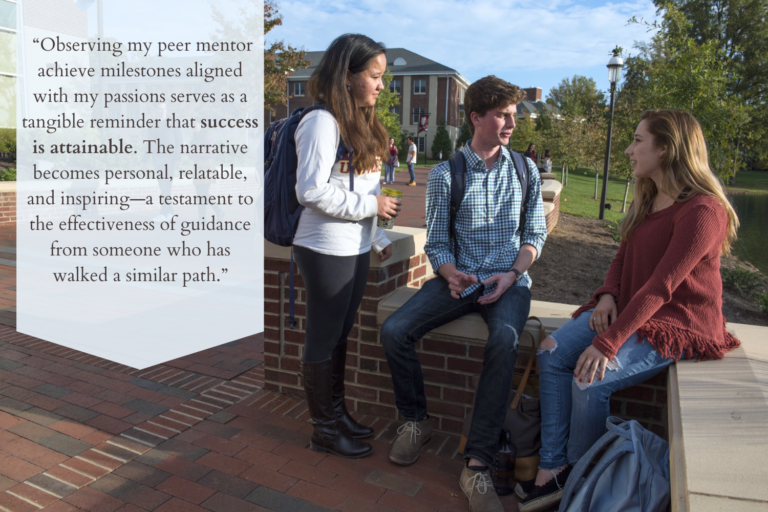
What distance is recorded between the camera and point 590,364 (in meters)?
2.35

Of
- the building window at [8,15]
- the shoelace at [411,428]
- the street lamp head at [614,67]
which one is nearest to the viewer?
the shoelace at [411,428]

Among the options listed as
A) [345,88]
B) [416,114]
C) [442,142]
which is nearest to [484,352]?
[345,88]

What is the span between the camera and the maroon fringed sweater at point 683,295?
2279 mm

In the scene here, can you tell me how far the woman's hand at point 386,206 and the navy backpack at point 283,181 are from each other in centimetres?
15

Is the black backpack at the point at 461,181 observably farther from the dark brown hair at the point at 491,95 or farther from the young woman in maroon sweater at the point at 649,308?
the young woman in maroon sweater at the point at 649,308

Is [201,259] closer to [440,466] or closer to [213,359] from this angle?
[213,359]

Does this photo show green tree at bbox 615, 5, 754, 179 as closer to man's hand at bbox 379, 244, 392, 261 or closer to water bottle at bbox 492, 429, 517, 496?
man's hand at bbox 379, 244, 392, 261

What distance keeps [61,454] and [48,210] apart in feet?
30.8

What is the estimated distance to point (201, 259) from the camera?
797 centimetres

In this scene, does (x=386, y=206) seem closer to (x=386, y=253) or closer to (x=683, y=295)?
(x=386, y=253)

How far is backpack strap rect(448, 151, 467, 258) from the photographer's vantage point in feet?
9.62

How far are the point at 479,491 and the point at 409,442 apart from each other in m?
0.48

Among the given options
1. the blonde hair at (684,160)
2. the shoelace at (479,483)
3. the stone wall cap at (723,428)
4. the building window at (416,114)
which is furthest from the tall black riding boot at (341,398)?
the building window at (416,114)

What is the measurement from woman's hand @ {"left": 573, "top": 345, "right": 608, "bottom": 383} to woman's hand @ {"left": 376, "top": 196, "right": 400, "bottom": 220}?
105 cm
